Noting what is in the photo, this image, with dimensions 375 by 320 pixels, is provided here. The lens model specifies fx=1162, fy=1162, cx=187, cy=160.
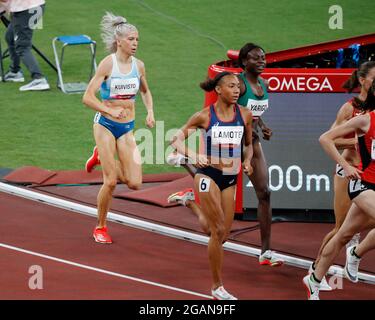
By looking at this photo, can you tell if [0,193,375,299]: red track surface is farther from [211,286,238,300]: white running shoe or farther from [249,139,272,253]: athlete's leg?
[249,139,272,253]: athlete's leg

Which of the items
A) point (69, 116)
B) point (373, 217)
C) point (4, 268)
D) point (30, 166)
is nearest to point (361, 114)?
point (373, 217)

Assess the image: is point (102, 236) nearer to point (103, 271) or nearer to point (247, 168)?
point (103, 271)

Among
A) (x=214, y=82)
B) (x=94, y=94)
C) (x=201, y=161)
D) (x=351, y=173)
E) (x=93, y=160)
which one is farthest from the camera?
(x=93, y=160)

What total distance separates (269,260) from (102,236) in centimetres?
177

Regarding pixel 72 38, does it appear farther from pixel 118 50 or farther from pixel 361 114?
pixel 361 114

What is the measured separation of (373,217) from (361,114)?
3.58 ft

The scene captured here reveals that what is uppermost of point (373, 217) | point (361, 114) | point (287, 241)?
point (361, 114)

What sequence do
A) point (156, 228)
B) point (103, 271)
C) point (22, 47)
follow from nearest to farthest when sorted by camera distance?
point (103, 271)
point (156, 228)
point (22, 47)

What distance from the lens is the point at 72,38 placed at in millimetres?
17391

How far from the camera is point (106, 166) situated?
11.8 metres

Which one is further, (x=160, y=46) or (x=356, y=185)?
(x=160, y=46)

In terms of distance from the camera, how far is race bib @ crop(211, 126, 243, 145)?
10219 mm

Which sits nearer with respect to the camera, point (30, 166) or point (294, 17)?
point (30, 166)

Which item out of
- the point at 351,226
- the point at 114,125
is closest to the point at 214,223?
the point at 351,226
